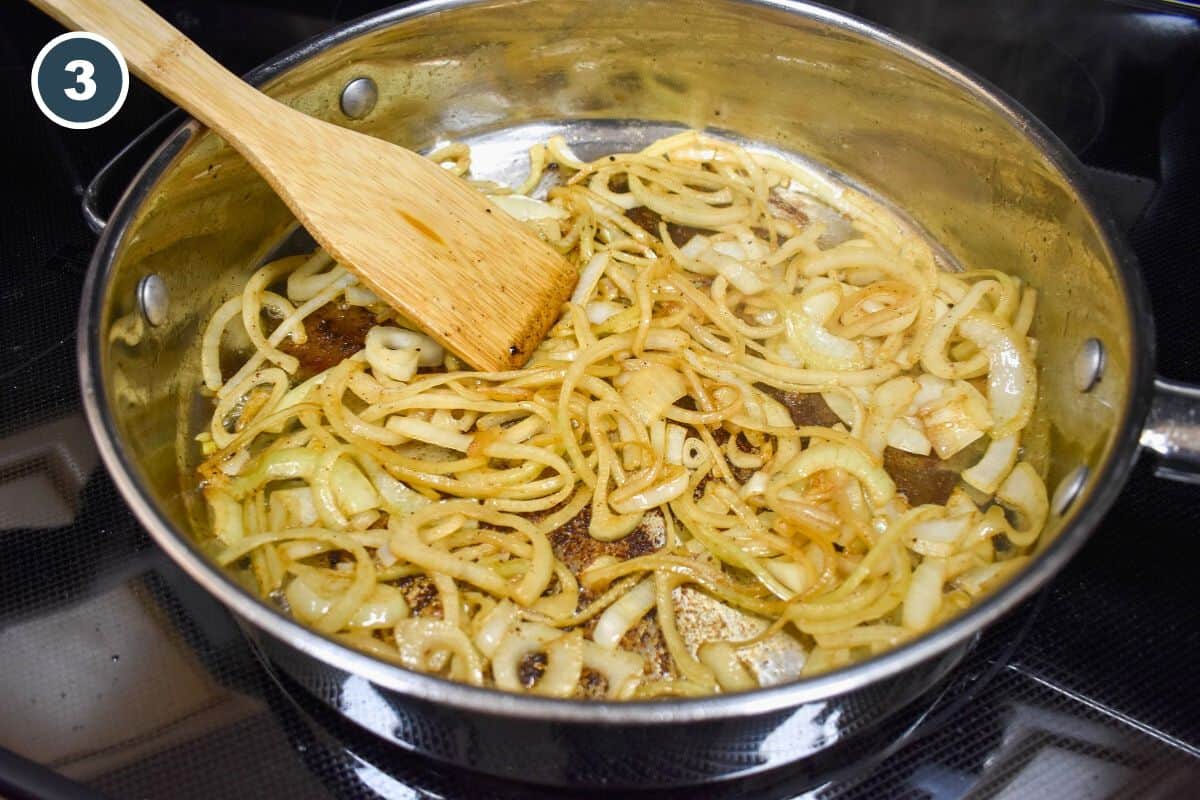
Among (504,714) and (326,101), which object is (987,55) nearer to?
(326,101)

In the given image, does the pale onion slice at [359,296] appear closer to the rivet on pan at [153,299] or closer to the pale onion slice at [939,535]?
the rivet on pan at [153,299]

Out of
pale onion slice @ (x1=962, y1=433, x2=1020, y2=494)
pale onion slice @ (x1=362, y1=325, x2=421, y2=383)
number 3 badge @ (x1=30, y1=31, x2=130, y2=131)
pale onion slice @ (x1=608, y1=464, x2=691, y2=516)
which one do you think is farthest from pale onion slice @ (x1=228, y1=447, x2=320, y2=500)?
pale onion slice @ (x1=962, y1=433, x2=1020, y2=494)

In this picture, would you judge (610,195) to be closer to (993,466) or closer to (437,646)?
(993,466)

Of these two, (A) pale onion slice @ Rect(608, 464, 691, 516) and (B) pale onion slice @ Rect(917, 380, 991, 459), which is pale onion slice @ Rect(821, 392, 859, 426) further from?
(A) pale onion slice @ Rect(608, 464, 691, 516)

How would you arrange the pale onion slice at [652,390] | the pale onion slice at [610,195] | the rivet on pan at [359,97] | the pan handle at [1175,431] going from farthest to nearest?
the pale onion slice at [610,195], the rivet on pan at [359,97], the pale onion slice at [652,390], the pan handle at [1175,431]

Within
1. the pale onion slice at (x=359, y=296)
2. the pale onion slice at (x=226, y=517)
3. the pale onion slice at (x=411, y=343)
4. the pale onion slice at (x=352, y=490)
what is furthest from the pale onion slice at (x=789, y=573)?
the pale onion slice at (x=359, y=296)

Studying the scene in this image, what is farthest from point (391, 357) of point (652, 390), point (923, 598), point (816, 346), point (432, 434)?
point (923, 598)

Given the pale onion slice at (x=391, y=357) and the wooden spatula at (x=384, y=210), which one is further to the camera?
the pale onion slice at (x=391, y=357)
